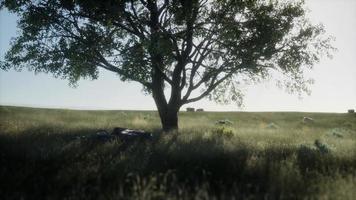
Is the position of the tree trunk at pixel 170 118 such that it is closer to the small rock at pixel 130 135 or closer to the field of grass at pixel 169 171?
the small rock at pixel 130 135

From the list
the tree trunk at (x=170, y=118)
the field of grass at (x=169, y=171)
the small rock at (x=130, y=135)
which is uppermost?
the tree trunk at (x=170, y=118)

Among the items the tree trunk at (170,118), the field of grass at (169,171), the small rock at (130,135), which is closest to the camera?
the field of grass at (169,171)

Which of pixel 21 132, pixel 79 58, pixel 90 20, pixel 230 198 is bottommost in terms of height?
pixel 230 198

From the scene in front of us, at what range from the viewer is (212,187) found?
33.7ft

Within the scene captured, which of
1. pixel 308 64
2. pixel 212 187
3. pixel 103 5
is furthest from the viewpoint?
pixel 308 64

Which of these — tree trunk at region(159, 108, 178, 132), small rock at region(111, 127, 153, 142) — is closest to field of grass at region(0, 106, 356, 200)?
small rock at region(111, 127, 153, 142)

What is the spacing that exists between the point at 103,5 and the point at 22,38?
520 cm

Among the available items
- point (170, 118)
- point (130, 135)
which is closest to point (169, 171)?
point (130, 135)

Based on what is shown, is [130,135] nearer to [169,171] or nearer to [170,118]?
[170,118]

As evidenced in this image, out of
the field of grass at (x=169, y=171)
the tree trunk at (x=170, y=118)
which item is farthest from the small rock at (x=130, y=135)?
the tree trunk at (x=170, y=118)

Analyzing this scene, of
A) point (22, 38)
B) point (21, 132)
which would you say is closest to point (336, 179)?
point (21, 132)

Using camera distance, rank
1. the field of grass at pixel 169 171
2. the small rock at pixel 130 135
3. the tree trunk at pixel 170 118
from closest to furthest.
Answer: the field of grass at pixel 169 171 → the small rock at pixel 130 135 → the tree trunk at pixel 170 118

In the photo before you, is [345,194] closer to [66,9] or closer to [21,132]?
[21,132]

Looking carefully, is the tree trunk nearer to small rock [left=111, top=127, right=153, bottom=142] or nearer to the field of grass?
small rock [left=111, top=127, right=153, bottom=142]
